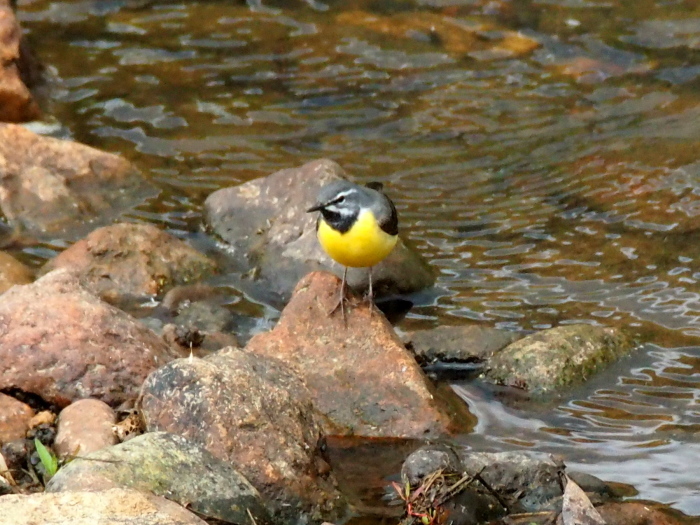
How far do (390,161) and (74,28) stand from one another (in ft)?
20.4

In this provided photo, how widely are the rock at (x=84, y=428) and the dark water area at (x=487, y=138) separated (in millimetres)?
2398

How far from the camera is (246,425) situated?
582 cm

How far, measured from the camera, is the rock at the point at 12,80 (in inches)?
491

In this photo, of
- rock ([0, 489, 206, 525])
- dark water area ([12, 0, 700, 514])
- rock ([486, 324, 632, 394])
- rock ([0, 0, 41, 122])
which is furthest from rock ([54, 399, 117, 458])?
rock ([0, 0, 41, 122])

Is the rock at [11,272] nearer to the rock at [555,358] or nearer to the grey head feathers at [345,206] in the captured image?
the grey head feathers at [345,206]

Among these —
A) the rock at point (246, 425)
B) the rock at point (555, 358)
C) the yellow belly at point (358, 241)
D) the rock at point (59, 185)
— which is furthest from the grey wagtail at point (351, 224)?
the rock at point (59, 185)

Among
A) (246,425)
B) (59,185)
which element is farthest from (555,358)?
(59,185)

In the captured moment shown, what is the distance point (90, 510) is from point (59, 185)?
681 cm

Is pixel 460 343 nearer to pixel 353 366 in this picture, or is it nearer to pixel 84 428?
pixel 353 366

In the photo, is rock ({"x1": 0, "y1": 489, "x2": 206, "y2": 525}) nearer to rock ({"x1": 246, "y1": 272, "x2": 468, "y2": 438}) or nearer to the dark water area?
rock ({"x1": 246, "y1": 272, "x2": 468, "y2": 438})

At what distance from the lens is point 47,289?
7086 mm

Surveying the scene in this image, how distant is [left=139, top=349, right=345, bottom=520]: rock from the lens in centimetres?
575

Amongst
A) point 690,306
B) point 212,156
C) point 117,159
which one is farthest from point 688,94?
point 117,159

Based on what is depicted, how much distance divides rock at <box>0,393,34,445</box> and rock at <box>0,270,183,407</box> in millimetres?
173
